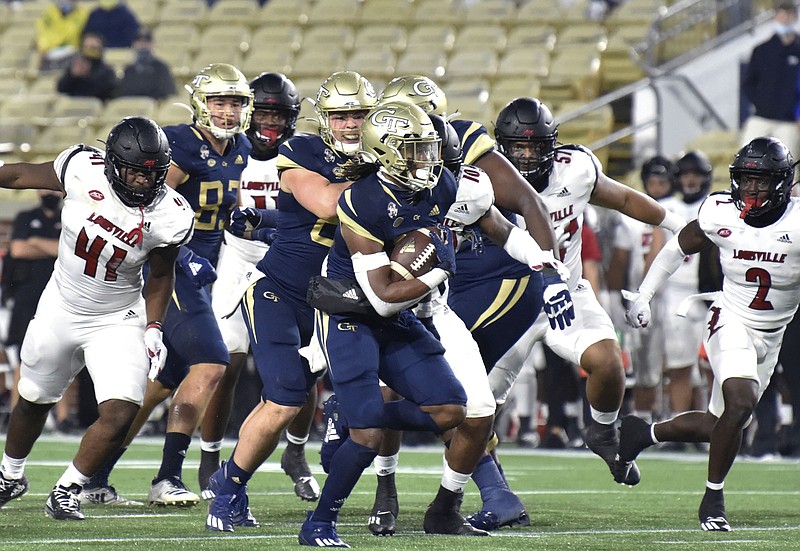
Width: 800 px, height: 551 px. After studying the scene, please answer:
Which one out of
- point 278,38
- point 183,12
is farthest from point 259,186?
point 183,12

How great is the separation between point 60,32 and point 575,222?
10.1 metres

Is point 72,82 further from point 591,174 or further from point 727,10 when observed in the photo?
point 591,174

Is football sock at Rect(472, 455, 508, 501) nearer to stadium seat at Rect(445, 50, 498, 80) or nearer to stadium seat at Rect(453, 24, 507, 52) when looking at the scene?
stadium seat at Rect(445, 50, 498, 80)


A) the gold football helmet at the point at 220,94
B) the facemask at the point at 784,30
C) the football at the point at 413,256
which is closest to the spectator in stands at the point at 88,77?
the facemask at the point at 784,30

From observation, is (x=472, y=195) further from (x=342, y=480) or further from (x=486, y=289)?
(x=342, y=480)

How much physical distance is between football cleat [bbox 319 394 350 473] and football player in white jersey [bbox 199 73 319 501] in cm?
118

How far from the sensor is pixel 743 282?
6.07 m

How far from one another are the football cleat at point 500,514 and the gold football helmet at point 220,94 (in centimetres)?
221

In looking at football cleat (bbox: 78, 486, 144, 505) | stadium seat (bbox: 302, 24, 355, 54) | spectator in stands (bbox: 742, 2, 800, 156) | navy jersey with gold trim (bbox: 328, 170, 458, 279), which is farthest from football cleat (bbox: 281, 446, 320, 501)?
stadium seat (bbox: 302, 24, 355, 54)

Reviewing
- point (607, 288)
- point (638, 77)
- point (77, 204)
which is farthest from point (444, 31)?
point (77, 204)

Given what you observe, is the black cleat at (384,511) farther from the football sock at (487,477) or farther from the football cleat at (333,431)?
the football sock at (487,477)

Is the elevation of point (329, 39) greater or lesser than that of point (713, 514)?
greater

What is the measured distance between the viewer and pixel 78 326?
5.62m

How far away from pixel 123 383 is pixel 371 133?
1423 millimetres
